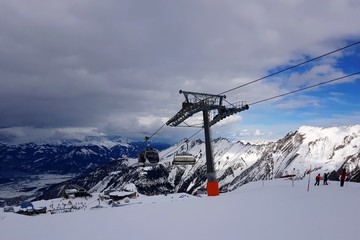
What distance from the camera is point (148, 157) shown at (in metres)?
34.4

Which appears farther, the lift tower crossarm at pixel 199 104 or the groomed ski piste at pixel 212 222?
the lift tower crossarm at pixel 199 104

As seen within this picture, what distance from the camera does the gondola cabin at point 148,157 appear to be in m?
34.3

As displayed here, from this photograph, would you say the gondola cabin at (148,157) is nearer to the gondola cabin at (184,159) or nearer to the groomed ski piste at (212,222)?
the gondola cabin at (184,159)

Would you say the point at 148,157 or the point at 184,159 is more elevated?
the point at 148,157

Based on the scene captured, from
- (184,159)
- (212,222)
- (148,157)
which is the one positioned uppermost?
(148,157)

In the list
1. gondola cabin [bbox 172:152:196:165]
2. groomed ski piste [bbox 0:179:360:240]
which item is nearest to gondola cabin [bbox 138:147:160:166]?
gondola cabin [bbox 172:152:196:165]

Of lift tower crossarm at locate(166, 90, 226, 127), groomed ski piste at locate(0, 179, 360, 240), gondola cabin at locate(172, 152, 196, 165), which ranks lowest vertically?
groomed ski piste at locate(0, 179, 360, 240)

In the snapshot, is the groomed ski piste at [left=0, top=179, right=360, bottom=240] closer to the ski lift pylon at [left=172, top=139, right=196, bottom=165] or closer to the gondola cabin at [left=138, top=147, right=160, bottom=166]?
the gondola cabin at [left=138, top=147, right=160, bottom=166]

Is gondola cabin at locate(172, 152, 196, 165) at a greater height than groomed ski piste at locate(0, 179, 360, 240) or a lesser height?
greater

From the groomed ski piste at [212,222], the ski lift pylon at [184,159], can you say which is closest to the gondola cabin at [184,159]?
the ski lift pylon at [184,159]

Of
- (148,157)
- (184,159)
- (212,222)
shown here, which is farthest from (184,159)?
(212,222)

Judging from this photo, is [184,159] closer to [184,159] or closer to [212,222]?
[184,159]

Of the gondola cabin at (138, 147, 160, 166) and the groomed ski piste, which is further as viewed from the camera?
the gondola cabin at (138, 147, 160, 166)

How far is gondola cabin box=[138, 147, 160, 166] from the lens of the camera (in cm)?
3431
